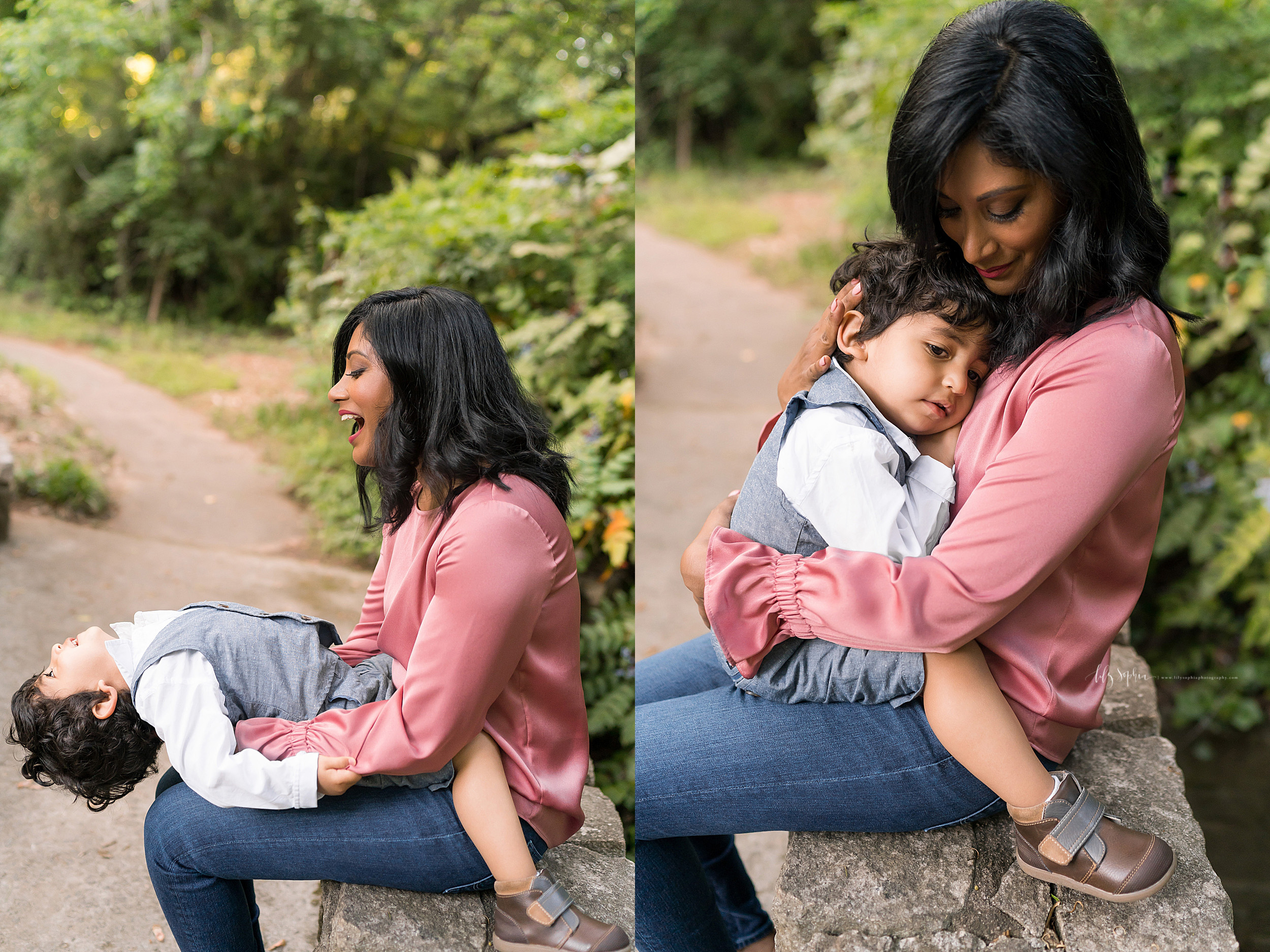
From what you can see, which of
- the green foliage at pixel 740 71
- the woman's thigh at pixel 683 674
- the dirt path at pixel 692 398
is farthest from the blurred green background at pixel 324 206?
the green foliage at pixel 740 71

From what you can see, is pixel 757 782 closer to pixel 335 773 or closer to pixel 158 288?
pixel 335 773

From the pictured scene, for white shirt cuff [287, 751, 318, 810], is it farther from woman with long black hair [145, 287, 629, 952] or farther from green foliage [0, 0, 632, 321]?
green foliage [0, 0, 632, 321]

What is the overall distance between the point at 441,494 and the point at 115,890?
3.21 ft

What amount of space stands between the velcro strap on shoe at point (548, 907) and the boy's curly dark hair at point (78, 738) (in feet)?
1.98

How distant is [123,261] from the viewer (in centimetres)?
220

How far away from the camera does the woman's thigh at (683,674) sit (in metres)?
1.66

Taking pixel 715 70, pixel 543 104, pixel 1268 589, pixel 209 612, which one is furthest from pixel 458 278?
pixel 715 70

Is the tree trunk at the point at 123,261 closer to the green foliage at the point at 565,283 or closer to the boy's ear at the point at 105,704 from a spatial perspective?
the green foliage at the point at 565,283

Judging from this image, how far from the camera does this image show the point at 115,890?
→ 5.46 ft

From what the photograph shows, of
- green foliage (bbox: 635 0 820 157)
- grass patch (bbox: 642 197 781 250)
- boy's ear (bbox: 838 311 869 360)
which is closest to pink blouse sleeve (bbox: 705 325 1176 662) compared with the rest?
boy's ear (bbox: 838 311 869 360)

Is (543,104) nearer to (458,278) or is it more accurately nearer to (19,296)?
(458,278)

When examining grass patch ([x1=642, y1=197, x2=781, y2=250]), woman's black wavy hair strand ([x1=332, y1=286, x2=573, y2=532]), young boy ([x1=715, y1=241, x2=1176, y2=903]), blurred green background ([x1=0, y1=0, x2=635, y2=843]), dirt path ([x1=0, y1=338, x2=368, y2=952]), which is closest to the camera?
young boy ([x1=715, y1=241, x2=1176, y2=903])

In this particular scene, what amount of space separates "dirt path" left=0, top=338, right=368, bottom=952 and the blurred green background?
0.08 metres

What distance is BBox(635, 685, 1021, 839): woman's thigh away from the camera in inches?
53.4
